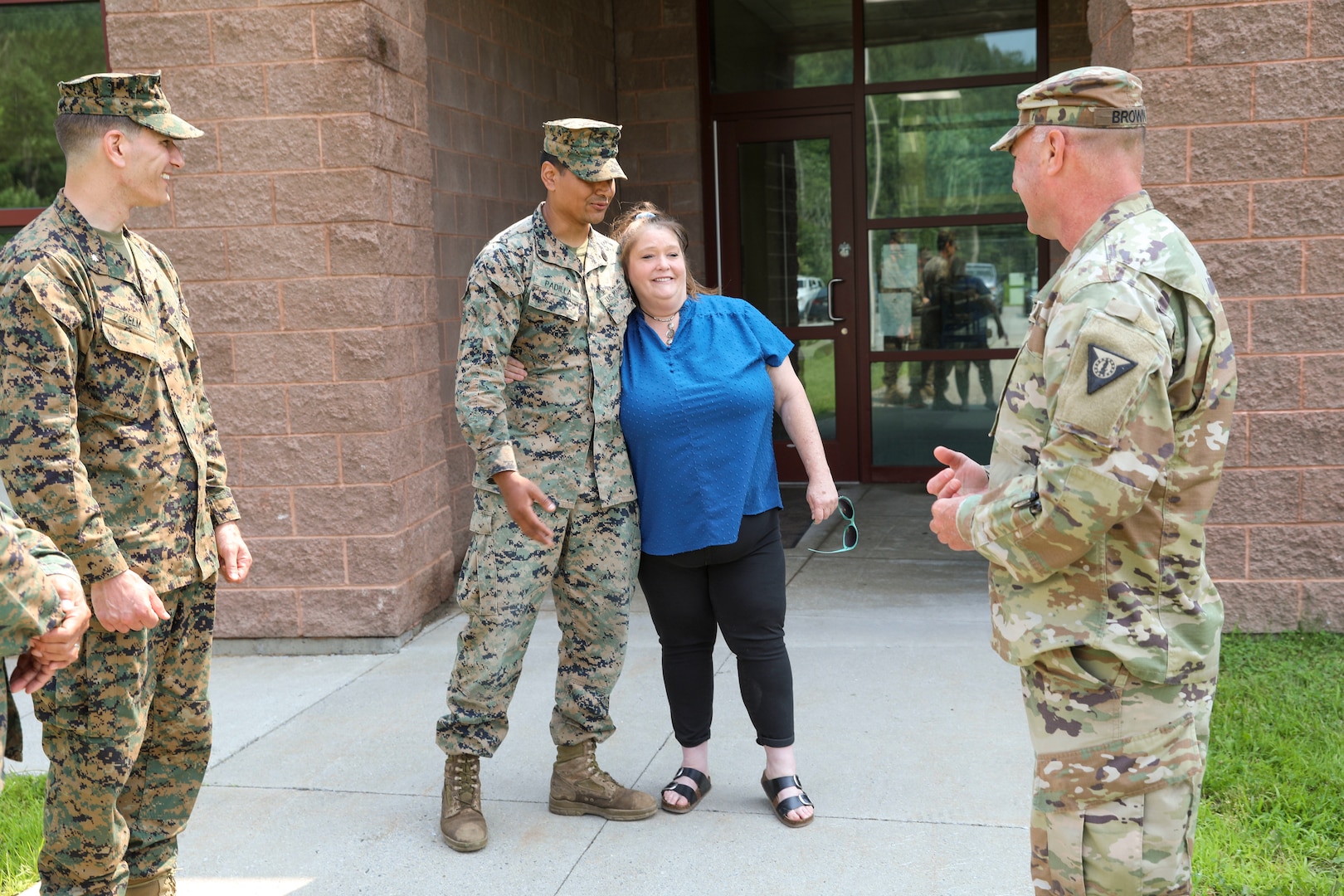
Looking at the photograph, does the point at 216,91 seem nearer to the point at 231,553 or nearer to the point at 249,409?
the point at 249,409

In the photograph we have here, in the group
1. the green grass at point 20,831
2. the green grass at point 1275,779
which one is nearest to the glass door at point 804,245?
the green grass at point 1275,779

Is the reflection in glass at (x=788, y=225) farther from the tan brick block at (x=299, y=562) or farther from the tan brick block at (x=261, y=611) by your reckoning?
the tan brick block at (x=261, y=611)

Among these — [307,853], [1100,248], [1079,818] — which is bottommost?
[307,853]

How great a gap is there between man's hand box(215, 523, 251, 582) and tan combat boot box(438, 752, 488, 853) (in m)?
0.92

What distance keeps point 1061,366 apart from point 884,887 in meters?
1.70

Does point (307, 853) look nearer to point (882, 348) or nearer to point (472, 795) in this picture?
point (472, 795)

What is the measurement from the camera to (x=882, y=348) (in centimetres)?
880

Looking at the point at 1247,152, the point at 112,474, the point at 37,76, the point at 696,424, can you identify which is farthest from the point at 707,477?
the point at 37,76

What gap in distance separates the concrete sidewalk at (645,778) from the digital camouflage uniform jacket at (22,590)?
1562 millimetres

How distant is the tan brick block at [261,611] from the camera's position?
17.9 ft

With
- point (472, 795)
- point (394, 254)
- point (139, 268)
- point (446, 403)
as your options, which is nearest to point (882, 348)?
point (446, 403)

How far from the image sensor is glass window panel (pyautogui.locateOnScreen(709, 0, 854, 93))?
859cm

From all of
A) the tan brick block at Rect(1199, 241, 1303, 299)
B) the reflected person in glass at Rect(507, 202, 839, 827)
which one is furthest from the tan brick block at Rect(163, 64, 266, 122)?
the tan brick block at Rect(1199, 241, 1303, 299)

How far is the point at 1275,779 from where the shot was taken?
3635 millimetres
